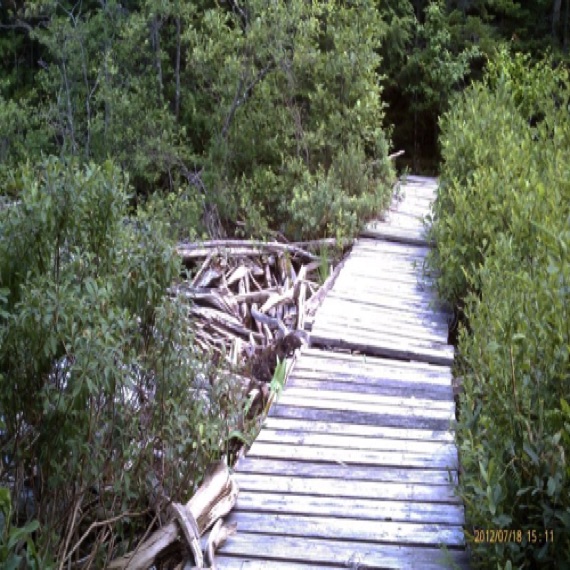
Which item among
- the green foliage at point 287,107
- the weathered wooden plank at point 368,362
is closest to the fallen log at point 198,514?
the weathered wooden plank at point 368,362

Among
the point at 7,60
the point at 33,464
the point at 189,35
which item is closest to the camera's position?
the point at 33,464

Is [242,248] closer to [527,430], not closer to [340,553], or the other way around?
[340,553]

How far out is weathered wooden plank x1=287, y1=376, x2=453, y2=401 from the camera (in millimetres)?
5395

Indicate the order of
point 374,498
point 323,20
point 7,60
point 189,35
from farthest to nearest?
point 7,60 → point 323,20 → point 189,35 → point 374,498

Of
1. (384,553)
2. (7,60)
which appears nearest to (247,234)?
(384,553)

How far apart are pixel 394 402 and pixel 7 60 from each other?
1213 cm

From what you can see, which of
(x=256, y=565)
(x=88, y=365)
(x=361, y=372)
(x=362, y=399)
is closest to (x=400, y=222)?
(x=361, y=372)

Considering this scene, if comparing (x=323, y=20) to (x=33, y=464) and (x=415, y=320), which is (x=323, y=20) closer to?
(x=415, y=320)

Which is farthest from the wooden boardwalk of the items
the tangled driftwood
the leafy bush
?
the leafy bush

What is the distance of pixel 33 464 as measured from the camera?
3.59 metres

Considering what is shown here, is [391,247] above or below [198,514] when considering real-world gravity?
below

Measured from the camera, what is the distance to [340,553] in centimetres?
374

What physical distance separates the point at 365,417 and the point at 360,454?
1.59ft

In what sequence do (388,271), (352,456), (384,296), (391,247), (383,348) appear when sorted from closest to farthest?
(352,456) → (383,348) → (384,296) → (388,271) → (391,247)
